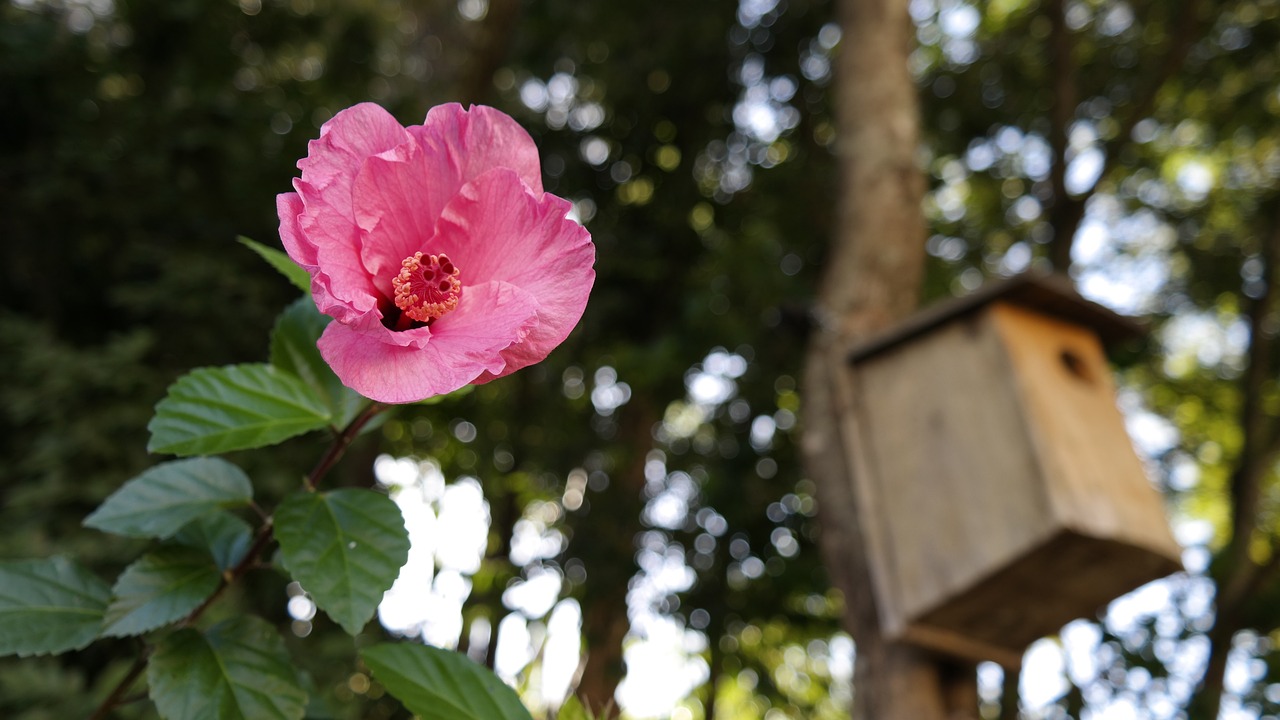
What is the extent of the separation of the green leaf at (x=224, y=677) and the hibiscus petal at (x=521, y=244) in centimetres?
38

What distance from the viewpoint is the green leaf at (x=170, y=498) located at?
79cm

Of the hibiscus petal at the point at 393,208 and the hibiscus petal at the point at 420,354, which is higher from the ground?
the hibiscus petal at the point at 393,208

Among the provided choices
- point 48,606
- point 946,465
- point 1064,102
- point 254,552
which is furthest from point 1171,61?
point 48,606

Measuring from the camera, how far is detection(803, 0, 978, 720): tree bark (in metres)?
2.59

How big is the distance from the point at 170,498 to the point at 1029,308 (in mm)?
2423

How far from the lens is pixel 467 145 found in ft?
2.23

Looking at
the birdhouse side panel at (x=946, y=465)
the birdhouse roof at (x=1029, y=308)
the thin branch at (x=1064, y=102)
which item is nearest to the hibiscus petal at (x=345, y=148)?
the birdhouse side panel at (x=946, y=465)

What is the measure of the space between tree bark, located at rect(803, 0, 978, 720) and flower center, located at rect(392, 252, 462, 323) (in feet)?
7.28

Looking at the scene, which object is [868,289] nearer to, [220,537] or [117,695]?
[220,537]

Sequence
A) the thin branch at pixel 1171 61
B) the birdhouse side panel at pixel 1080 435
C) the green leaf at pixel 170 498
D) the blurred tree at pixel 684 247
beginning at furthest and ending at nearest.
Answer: the thin branch at pixel 1171 61 → the blurred tree at pixel 684 247 → the birdhouse side panel at pixel 1080 435 → the green leaf at pixel 170 498

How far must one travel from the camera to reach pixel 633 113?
5.23 meters

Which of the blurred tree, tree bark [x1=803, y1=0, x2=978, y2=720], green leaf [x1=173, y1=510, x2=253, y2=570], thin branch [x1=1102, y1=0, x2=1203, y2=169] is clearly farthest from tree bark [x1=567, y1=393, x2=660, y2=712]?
green leaf [x1=173, y1=510, x2=253, y2=570]

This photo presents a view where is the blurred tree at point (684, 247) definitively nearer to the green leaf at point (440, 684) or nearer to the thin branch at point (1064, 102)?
the thin branch at point (1064, 102)

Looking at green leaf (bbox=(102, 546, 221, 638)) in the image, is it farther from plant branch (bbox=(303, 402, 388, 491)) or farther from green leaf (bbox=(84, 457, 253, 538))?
plant branch (bbox=(303, 402, 388, 491))
